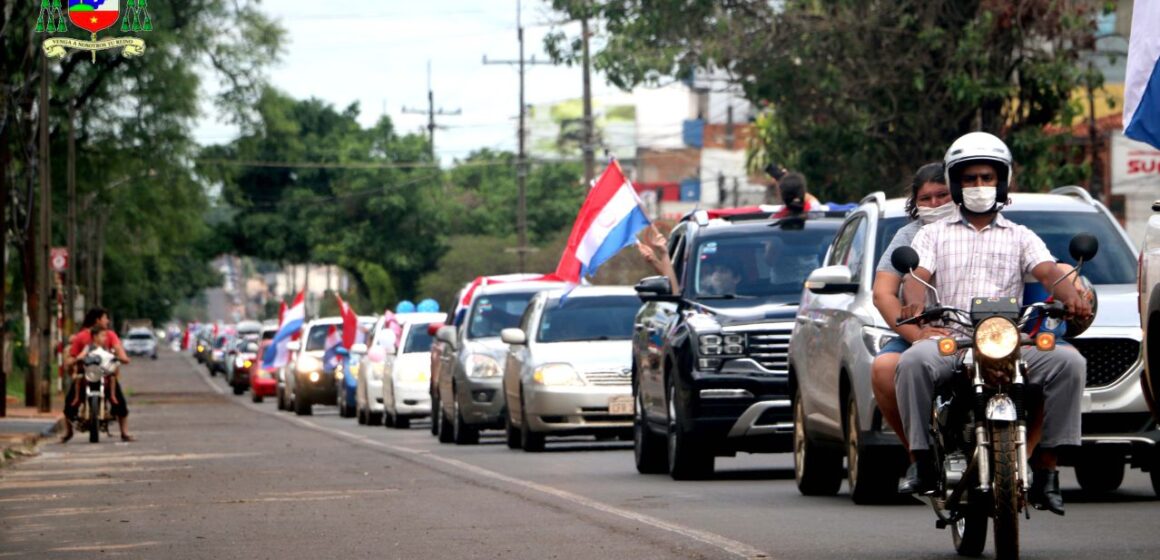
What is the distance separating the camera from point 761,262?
1677cm

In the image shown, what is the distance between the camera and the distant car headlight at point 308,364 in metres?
40.5

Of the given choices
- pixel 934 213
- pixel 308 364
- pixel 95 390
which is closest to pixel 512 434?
pixel 95 390

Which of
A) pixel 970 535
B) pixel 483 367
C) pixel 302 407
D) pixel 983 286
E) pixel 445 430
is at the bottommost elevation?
pixel 302 407

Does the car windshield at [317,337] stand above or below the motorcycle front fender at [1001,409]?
below

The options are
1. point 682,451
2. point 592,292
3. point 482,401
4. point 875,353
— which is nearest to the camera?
point 875,353

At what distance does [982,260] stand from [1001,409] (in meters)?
1.07

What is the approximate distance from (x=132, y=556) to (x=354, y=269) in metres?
81.3

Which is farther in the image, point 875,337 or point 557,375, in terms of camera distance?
point 557,375

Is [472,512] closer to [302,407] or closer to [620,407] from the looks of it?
[620,407]

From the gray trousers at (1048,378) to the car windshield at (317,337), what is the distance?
32842 millimetres

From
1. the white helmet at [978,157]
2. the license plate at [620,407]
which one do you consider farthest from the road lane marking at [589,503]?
the white helmet at [978,157]

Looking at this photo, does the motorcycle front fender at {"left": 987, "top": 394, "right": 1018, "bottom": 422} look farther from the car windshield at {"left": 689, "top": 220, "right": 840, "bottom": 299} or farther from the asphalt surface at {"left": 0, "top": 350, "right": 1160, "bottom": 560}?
the car windshield at {"left": 689, "top": 220, "right": 840, "bottom": 299}

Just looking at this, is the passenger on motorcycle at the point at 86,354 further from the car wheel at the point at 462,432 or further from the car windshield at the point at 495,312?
the car wheel at the point at 462,432

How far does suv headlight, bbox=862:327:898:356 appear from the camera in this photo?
12195 mm
